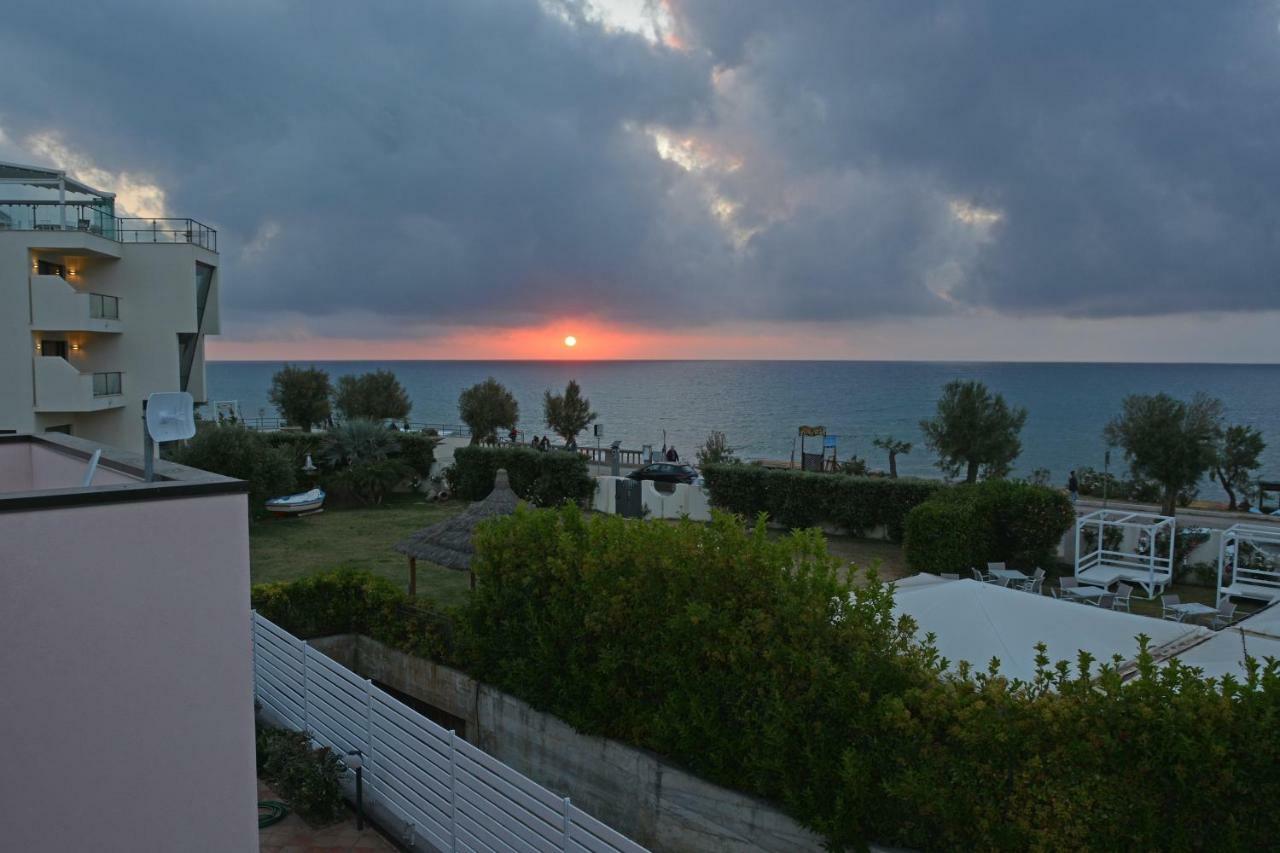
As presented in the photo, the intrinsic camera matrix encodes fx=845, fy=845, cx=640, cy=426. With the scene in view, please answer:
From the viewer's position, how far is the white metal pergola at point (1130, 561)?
1609cm

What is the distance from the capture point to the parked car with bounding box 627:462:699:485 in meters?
35.1

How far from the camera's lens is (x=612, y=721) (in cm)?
890

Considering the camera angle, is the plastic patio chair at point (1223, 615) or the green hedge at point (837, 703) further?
the plastic patio chair at point (1223, 615)

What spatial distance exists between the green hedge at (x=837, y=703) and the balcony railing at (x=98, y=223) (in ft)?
72.9

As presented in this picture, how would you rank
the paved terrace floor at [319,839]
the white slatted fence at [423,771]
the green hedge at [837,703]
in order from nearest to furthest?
the green hedge at [837,703], the white slatted fence at [423,771], the paved terrace floor at [319,839]

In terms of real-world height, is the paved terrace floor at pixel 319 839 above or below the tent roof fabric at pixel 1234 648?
below

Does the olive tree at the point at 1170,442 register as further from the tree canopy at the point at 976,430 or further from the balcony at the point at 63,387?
the balcony at the point at 63,387

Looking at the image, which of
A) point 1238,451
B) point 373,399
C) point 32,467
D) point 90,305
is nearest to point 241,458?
point 90,305

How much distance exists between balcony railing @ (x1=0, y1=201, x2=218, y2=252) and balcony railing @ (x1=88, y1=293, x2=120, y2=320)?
1886mm

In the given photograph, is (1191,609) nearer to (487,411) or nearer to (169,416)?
(169,416)

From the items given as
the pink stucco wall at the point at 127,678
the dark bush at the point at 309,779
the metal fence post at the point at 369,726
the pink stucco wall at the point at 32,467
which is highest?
the pink stucco wall at the point at 32,467

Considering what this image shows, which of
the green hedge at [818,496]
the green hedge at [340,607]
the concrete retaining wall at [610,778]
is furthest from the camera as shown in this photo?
the green hedge at [818,496]

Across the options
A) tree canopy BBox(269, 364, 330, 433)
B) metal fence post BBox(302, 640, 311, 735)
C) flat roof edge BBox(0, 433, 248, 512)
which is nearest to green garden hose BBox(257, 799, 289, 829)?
metal fence post BBox(302, 640, 311, 735)

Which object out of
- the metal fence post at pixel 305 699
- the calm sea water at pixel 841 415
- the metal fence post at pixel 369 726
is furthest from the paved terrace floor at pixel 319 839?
the calm sea water at pixel 841 415
